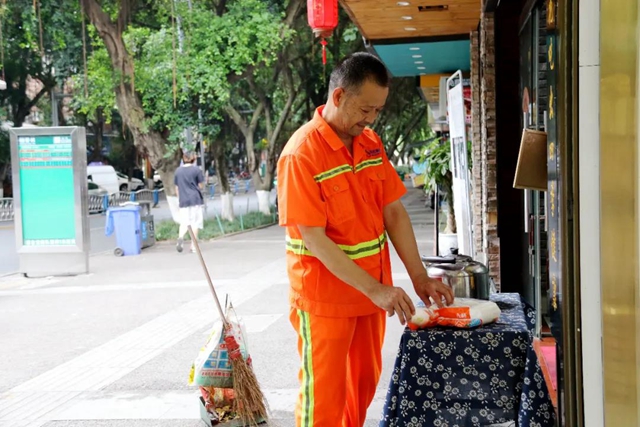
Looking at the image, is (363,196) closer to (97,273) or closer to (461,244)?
(461,244)

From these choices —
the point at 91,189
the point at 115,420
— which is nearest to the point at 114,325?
the point at 115,420

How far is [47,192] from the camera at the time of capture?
13.2 m

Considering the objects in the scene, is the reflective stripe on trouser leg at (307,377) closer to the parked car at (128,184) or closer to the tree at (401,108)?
the tree at (401,108)

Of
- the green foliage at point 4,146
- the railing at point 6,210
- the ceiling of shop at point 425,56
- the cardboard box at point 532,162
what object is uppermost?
the ceiling of shop at point 425,56

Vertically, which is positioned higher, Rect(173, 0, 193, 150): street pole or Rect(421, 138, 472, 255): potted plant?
Rect(173, 0, 193, 150): street pole

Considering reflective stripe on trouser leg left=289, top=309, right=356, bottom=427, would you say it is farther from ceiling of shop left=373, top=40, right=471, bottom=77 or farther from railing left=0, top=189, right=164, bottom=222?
railing left=0, top=189, right=164, bottom=222

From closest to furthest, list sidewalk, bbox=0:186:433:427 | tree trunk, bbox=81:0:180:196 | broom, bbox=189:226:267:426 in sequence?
broom, bbox=189:226:267:426, sidewalk, bbox=0:186:433:427, tree trunk, bbox=81:0:180:196

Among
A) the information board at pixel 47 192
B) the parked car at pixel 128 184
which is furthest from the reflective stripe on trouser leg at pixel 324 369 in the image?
the parked car at pixel 128 184

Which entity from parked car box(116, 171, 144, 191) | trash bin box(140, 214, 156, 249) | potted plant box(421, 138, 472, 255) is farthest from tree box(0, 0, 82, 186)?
parked car box(116, 171, 144, 191)

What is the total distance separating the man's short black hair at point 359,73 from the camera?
349cm

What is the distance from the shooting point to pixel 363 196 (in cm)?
370

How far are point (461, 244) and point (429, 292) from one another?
16.5 ft

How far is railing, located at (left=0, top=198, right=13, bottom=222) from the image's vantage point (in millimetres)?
27516

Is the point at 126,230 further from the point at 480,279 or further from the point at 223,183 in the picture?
the point at 480,279
